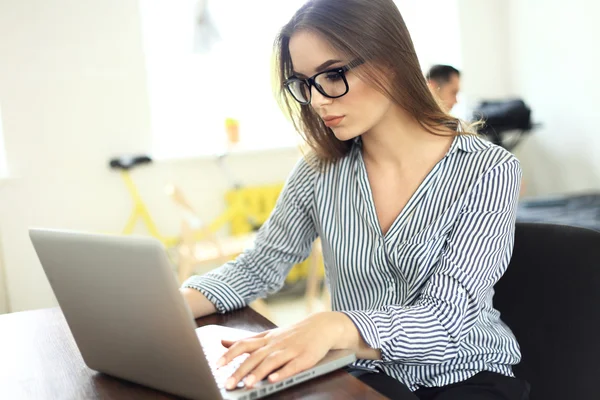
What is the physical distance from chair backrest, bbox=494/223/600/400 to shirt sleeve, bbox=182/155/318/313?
398 millimetres

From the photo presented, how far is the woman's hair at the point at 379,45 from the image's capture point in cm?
107

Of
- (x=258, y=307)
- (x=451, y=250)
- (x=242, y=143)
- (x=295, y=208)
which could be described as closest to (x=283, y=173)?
(x=242, y=143)

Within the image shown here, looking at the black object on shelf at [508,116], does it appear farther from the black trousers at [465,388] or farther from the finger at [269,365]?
the finger at [269,365]

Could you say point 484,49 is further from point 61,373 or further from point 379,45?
point 61,373

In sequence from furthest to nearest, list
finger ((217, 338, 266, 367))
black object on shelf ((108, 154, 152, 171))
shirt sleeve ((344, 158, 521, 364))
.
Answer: black object on shelf ((108, 154, 152, 171))
shirt sleeve ((344, 158, 521, 364))
finger ((217, 338, 266, 367))

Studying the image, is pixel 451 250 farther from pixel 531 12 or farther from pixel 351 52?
pixel 531 12

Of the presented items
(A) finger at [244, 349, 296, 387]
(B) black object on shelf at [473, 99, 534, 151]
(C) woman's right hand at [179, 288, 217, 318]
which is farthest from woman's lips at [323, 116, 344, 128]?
(B) black object on shelf at [473, 99, 534, 151]

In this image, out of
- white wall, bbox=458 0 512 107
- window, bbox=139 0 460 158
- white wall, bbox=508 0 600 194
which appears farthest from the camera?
white wall, bbox=458 0 512 107

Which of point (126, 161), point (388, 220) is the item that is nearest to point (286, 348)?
point (388, 220)

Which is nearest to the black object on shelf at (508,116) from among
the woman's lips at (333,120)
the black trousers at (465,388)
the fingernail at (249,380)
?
the woman's lips at (333,120)

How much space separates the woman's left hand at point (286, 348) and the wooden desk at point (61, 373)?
25 millimetres

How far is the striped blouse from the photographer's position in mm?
944

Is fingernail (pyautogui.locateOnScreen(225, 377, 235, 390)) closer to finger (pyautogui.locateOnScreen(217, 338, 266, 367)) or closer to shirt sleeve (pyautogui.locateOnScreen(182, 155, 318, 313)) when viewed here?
finger (pyautogui.locateOnScreen(217, 338, 266, 367))

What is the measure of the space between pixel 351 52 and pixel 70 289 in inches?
23.0
